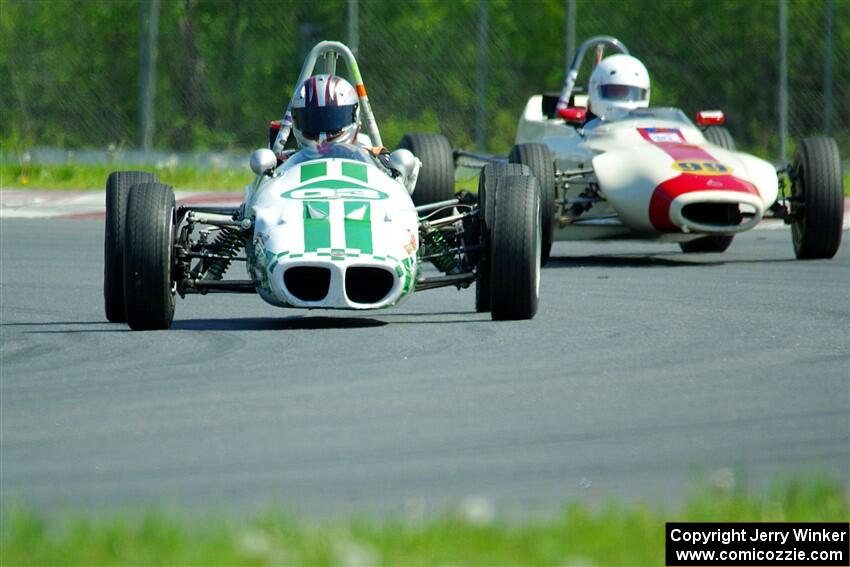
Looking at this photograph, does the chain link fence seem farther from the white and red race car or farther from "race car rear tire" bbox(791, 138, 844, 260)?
"race car rear tire" bbox(791, 138, 844, 260)

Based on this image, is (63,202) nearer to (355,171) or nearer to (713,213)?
(713,213)

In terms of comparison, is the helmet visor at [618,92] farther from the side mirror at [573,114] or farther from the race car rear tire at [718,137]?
the race car rear tire at [718,137]

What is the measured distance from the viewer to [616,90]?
1647cm

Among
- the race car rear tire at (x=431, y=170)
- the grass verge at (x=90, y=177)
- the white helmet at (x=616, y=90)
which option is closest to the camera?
the race car rear tire at (x=431, y=170)

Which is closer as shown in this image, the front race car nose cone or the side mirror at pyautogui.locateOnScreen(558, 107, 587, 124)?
the front race car nose cone

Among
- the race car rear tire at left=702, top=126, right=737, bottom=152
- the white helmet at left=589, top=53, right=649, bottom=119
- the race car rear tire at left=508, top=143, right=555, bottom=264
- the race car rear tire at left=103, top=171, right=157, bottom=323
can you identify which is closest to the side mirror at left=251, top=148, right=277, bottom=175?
the race car rear tire at left=103, top=171, right=157, bottom=323

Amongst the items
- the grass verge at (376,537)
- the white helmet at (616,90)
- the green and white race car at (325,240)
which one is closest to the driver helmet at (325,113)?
the green and white race car at (325,240)

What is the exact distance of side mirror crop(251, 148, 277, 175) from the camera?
10.8 meters

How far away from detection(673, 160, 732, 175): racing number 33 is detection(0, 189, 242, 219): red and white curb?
280 inches

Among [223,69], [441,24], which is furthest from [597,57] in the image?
[223,69]

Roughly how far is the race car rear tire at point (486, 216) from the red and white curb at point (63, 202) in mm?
9268

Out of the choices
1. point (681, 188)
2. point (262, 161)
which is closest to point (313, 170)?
point (262, 161)

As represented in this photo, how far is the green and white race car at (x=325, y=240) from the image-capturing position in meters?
9.54

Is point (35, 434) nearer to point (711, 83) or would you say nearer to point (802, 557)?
point (802, 557)
